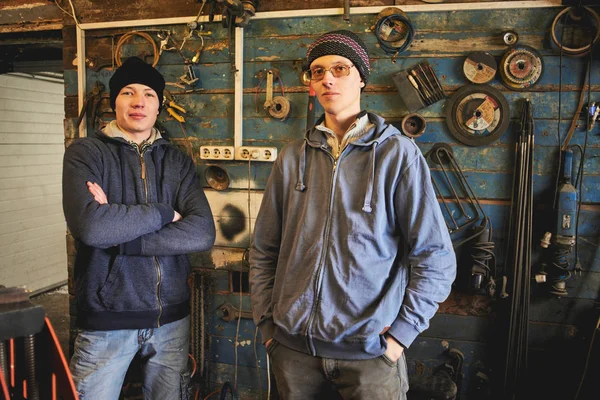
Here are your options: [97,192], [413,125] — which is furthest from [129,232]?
[413,125]

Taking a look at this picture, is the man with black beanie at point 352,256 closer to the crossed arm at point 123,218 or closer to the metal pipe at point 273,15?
the crossed arm at point 123,218

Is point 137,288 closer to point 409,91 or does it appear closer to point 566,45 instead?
point 409,91

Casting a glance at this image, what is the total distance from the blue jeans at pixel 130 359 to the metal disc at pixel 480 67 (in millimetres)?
1829

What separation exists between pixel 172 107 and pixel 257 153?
59 cm

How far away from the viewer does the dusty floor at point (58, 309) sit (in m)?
4.32

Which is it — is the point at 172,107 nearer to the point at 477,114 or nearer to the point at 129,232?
the point at 129,232

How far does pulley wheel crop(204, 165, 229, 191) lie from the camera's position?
106 inches

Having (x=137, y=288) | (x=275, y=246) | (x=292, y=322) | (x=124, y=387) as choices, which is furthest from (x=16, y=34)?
(x=292, y=322)

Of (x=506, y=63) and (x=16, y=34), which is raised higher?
(x=16, y=34)

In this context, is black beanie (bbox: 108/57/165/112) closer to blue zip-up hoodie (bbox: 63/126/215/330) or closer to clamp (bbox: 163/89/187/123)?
blue zip-up hoodie (bbox: 63/126/215/330)

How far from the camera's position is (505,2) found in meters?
2.25

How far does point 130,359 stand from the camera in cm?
209

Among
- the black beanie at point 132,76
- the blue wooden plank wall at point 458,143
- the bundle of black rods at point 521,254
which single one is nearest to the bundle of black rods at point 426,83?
Answer: the blue wooden plank wall at point 458,143

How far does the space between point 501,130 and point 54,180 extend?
4988mm
